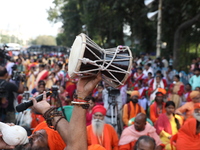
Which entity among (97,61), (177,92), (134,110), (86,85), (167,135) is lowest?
(167,135)

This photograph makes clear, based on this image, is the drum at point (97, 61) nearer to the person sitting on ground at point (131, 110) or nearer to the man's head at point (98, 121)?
the man's head at point (98, 121)

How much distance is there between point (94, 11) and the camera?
21.6 m

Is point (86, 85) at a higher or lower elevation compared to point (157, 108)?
higher

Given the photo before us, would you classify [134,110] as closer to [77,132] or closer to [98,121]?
[98,121]

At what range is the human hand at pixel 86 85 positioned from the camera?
184 cm

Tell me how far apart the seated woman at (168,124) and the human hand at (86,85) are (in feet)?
10.8

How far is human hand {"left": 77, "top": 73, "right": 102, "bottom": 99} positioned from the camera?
1835 mm

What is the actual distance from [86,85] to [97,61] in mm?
195

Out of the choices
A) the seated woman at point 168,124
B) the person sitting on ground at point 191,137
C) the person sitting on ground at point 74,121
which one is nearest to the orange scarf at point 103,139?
the person sitting on ground at point 191,137

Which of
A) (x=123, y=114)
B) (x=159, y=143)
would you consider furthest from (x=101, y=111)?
(x=123, y=114)

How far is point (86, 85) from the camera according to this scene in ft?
6.14

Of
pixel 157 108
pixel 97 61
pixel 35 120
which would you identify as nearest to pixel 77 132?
pixel 97 61

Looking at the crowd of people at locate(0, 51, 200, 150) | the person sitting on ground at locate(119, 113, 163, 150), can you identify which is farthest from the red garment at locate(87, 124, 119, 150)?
the person sitting on ground at locate(119, 113, 163, 150)

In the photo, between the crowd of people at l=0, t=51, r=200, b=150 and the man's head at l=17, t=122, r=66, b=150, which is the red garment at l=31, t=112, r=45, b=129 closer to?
the crowd of people at l=0, t=51, r=200, b=150
